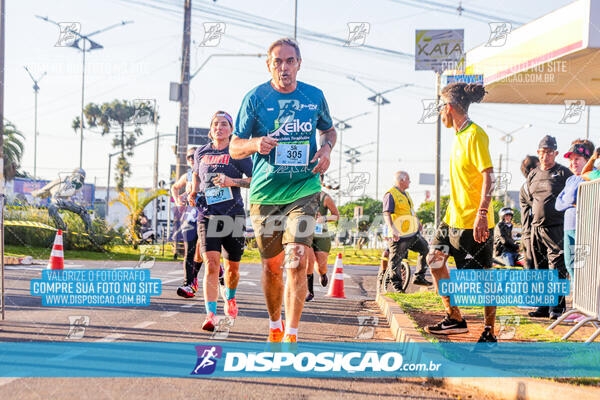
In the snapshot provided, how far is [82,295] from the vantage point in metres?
8.47

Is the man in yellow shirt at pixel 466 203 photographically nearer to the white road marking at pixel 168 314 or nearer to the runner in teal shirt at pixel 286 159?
the runner in teal shirt at pixel 286 159

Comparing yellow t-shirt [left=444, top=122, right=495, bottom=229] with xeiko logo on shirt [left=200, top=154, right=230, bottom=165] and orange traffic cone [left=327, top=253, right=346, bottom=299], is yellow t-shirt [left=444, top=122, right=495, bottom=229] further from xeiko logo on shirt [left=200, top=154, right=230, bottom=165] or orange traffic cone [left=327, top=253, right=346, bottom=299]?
orange traffic cone [left=327, top=253, right=346, bottom=299]

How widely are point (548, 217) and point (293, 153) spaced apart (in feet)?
14.1

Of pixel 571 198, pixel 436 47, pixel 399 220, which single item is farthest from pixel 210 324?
pixel 436 47

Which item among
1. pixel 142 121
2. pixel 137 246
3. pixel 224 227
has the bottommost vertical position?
pixel 137 246

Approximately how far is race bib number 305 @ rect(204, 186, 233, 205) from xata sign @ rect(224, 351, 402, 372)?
2.14 metres

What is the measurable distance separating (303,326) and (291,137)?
285 centimetres

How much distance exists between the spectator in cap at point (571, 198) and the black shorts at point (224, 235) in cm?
344

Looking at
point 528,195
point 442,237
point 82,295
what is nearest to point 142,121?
point 82,295

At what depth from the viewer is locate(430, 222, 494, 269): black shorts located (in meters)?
5.40

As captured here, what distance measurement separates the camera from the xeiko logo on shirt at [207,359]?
4309 mm

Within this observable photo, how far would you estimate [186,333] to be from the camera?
5.93 metres

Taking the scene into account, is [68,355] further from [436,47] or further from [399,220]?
[436,47]

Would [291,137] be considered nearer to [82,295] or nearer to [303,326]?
[303,326]
